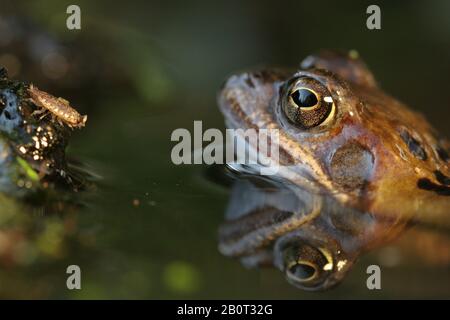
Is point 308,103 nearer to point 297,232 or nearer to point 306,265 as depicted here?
point 297,232

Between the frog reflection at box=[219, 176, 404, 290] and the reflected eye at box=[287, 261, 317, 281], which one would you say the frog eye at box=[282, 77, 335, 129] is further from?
the reflected eye at box=[287, 261, 317, 281]

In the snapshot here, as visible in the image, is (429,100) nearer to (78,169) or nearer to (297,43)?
(297,43)

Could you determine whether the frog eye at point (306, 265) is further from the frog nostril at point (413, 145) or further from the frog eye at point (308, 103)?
the frog nostril at point (413, 145)

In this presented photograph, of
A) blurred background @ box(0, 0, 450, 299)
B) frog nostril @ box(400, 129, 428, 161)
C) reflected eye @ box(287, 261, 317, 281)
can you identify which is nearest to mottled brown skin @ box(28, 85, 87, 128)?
blurred background @ box(0, 0, 450, 299)

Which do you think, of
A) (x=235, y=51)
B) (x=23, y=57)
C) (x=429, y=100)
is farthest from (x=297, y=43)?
(x=23, y=57)

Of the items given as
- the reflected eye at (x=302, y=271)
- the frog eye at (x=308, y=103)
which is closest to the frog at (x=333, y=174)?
the frog eye at (x=308, y=103)
